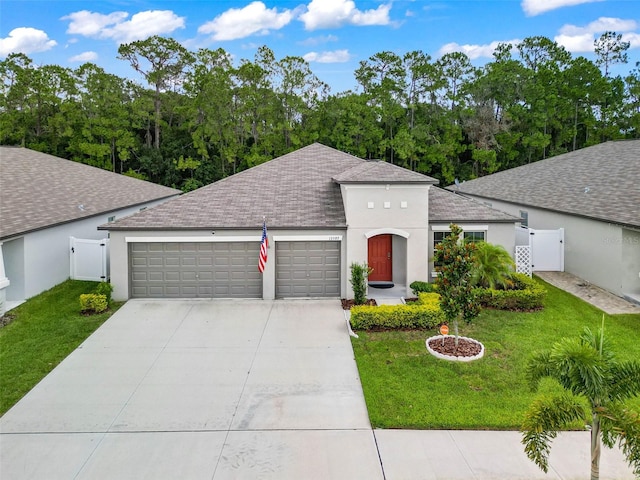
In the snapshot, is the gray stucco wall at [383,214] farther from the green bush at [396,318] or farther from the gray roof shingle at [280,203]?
the green bush at [396,318]

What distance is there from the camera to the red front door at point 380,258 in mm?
16297

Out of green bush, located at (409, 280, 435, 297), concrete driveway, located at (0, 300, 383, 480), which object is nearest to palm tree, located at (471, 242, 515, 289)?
green bush, located at (409, 280, 435, 297)

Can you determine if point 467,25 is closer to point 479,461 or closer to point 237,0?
point 237,0

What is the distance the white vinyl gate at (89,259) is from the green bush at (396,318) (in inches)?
398

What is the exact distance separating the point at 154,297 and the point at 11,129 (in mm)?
30476

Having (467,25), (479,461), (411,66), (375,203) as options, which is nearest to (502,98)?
(411,66)

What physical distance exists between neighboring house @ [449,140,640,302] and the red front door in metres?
7.19

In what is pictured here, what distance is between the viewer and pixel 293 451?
6.77 m

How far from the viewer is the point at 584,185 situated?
19141 millimetres

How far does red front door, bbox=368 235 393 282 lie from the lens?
16297 mm

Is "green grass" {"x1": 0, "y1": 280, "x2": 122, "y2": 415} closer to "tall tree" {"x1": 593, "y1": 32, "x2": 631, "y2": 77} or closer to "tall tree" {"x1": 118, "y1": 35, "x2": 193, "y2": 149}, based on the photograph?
"tall tree" {"x1": 118, "y1": 35, "x2": 193, "y2": 149}

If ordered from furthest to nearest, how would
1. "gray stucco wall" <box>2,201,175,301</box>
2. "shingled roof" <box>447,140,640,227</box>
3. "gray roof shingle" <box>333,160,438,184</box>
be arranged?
"shingled roof" <box>447,140,640,227</box> < "gray roof shingle" <box>333,160,438,184</box> < "gray stucco wall" <box>2,201,175,301</box>

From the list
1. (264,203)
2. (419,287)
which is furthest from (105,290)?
(419,287)

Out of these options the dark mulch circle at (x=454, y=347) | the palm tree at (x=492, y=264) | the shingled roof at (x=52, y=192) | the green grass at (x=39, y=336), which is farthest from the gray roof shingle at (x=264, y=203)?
the dark mulch circle at (x=454, y=347)
